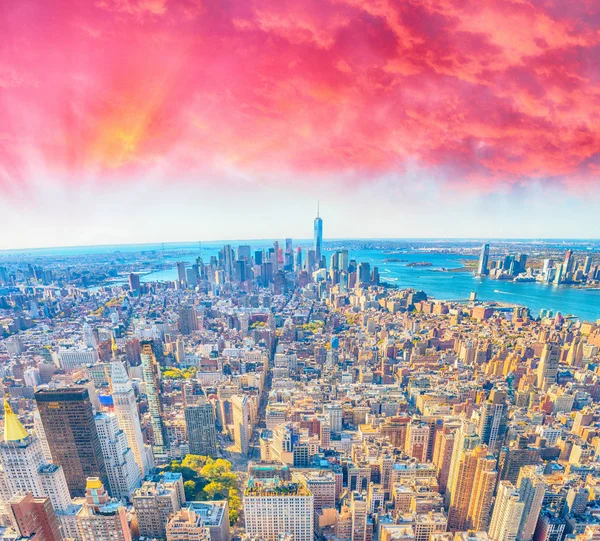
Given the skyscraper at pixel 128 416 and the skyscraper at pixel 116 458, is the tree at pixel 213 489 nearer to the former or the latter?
the skyscraper at pixel 116 458

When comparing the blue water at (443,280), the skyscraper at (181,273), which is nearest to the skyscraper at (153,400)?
the blue water at (443,280)

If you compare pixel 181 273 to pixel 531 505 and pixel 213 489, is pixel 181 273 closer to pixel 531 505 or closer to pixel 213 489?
pixel 213 489

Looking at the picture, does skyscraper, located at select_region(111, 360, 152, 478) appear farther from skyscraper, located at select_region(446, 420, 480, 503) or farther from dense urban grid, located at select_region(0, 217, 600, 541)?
skyscraper, located at select_region(446, 420, 480, 503)

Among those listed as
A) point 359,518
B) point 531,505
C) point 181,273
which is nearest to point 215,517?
point 359,518

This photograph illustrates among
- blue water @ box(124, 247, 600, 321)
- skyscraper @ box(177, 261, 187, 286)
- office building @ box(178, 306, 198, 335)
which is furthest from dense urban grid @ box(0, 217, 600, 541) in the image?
skyscraper @ box(177, 261, 187, 286)

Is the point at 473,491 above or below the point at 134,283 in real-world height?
below

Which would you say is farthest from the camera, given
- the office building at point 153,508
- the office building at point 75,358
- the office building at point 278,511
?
the office building at point 75,358
